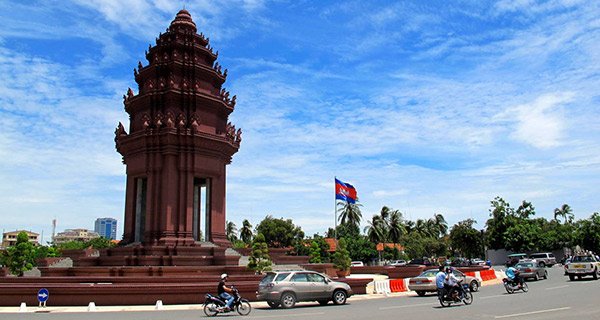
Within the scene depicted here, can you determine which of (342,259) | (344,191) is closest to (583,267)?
(342,259)

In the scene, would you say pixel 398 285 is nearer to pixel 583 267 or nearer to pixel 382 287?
pixel 382 287

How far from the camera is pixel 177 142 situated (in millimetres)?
32500

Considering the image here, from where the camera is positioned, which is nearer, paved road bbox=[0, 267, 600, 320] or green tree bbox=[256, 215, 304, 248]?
paved road bbox=[0, 267, 600, 320]

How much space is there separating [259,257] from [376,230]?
2352 inches

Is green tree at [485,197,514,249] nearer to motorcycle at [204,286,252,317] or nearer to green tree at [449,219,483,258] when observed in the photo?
green tree at [449,219,483,258]

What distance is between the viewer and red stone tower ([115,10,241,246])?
1262 inches

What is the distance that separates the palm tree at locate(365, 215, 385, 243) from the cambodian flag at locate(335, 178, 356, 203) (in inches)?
1646

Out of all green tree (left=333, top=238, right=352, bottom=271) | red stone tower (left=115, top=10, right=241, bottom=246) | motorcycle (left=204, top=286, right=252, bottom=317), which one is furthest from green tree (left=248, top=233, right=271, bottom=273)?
motorcycle (left=204, top=286, right=252, bottom=317)

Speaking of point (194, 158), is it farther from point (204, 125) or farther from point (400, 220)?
point (400, 220)

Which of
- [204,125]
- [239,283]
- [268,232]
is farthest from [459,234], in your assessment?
[239,283]

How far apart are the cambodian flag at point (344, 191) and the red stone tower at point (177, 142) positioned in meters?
11.7

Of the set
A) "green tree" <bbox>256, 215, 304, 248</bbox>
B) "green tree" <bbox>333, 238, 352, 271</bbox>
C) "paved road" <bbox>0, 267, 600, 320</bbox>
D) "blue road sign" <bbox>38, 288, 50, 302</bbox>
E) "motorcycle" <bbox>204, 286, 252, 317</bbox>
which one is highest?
"green tree" <bbox>256, 215, 304, 248</bbox>

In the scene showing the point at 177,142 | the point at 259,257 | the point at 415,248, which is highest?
the point at 177,142

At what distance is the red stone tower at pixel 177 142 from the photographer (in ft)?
105
